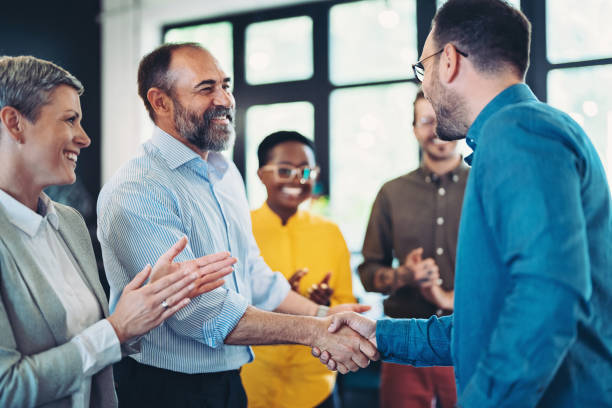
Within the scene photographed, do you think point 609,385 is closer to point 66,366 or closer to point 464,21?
point 464,21

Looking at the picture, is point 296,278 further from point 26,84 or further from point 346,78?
point 346,78

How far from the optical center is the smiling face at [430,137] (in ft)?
9.30

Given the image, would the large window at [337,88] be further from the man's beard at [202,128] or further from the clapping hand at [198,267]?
the clapping hand at [198,267]

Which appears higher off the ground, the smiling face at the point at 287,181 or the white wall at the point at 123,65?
the white wall at the point at 123,65

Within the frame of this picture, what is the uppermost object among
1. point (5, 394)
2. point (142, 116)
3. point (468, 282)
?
point (142, 116)

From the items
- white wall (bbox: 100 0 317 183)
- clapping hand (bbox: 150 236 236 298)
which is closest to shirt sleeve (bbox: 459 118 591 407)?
clapping hand (bbox: 150 236 236 298)

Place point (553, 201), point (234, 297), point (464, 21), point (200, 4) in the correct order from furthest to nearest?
1. point (200, 4)
2. point (234, 297)
3. point (464, 21)
4. point (553, 201)

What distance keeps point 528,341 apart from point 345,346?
2.90 ft

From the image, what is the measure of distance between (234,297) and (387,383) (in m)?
1.37

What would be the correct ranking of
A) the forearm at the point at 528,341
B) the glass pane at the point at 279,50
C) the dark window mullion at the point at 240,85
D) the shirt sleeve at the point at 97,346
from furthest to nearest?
the dark window mullion at the point at 240,85 → the glass pane at the point at 279,50 → the shirt sleeve at the point at 97,346 → the forearm at the point at 528,341

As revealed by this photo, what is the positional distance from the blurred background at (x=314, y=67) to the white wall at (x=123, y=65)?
0.4 inches

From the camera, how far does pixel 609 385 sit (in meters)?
1.09

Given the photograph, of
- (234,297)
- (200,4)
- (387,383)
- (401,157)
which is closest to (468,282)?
(234,297)

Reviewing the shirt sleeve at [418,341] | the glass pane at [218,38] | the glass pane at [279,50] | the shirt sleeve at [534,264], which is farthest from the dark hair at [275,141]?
the glass pane at [218,38]
